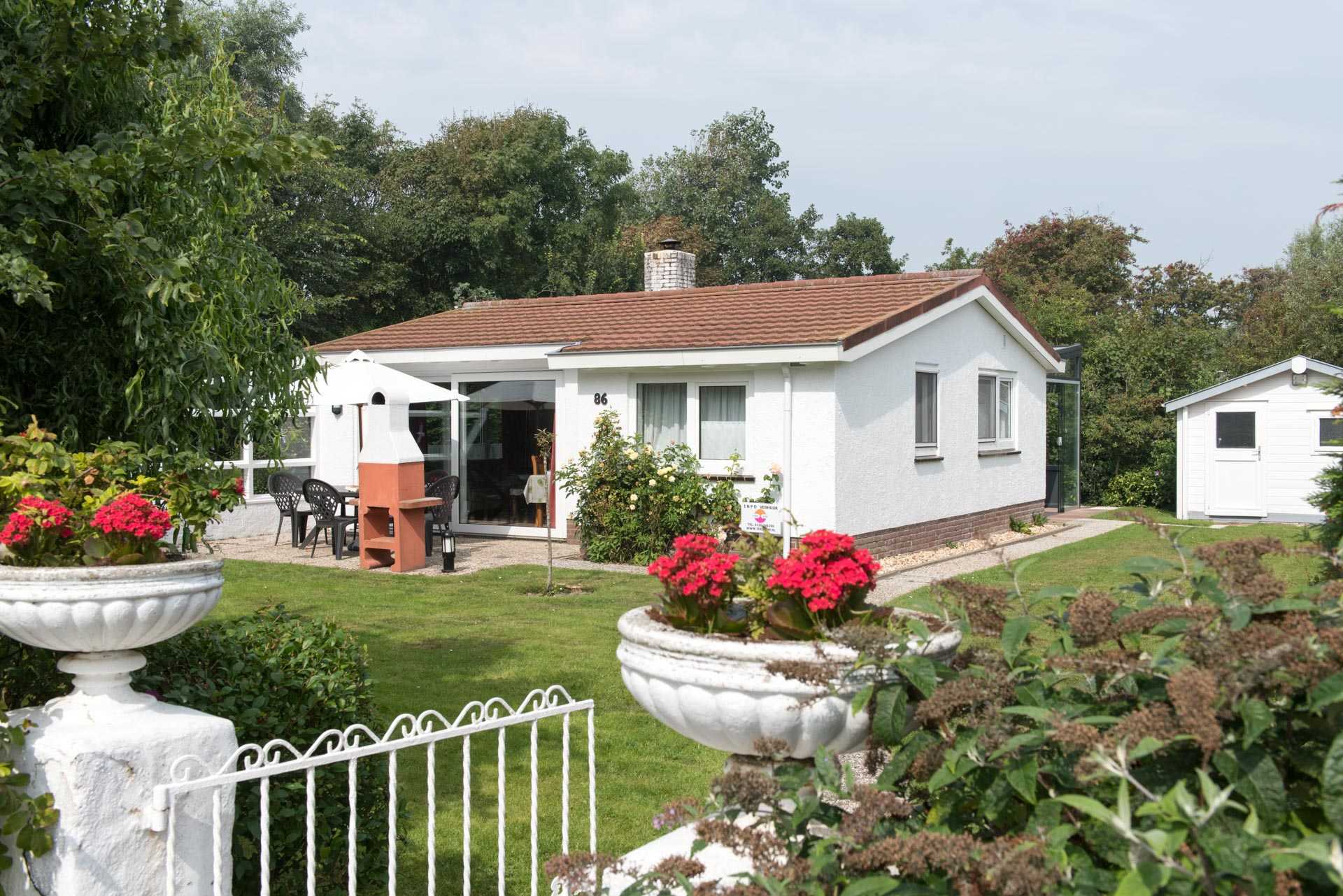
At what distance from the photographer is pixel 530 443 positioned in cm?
1805

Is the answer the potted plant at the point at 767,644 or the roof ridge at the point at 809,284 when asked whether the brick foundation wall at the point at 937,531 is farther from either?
the potted plant at the point at 767,644

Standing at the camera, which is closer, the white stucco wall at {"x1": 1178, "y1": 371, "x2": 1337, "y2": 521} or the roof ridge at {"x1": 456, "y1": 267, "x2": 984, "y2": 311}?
the roof ridge at {"x1": 456, "y1": 267, "x2": 984, "y2": 311}

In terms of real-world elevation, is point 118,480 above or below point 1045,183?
below

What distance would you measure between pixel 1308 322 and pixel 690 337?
20.6m

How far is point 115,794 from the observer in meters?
3.16

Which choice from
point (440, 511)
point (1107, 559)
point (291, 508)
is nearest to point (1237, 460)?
point (1107, 559)

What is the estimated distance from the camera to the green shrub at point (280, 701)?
4156 mm

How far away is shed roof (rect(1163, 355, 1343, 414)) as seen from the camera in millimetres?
20141

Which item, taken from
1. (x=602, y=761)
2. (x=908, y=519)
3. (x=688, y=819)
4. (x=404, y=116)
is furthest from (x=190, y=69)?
(x=404, y=116)

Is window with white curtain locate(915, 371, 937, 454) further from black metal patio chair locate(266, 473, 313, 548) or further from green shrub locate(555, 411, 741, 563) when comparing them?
black metal patio chair locate(266, 473, 313, 548)

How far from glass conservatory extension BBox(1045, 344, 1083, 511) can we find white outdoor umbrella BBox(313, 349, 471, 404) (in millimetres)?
12864

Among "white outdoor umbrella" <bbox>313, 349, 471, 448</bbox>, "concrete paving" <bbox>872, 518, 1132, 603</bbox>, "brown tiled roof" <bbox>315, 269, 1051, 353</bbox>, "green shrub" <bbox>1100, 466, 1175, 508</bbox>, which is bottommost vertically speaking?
"concrete paving" <bbox>872, 518, 1132, 603</bbox>

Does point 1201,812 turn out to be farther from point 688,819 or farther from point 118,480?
point 118,480

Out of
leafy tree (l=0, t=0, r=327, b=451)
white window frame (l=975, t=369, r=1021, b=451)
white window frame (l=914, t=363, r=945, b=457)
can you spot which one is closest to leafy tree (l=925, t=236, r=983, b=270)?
white window frame (l=975, t=369, r=1021, b=451)
